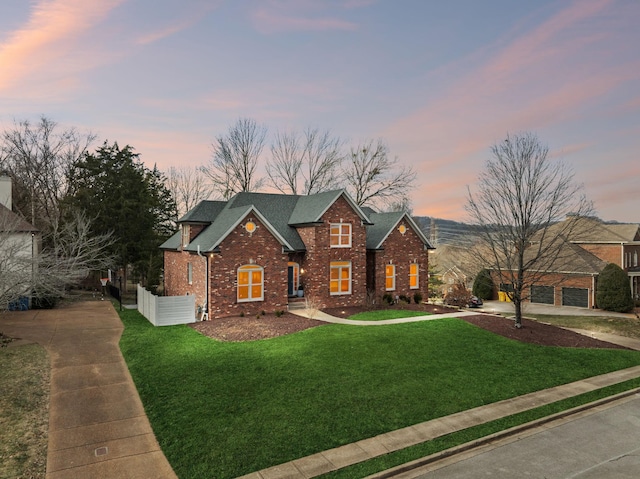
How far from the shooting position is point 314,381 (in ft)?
36.8

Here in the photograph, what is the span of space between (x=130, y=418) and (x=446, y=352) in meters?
10.8

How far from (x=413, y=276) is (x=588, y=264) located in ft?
52.1

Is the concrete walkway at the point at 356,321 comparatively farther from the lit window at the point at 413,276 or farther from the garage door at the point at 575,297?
the garage door at the point at 575,297

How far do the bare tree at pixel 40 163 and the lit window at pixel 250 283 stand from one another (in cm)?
2654

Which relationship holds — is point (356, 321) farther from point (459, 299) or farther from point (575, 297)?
point (575, 297)

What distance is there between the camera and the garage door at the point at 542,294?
3312cm

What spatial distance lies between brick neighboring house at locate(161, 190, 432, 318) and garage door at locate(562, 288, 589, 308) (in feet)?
45.3

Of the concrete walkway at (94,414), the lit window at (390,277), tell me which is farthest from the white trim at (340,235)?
the concrete walkway at (94,414)

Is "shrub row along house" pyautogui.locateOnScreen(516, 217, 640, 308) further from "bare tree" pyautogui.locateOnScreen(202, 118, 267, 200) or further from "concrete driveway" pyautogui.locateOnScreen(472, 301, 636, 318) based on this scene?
"bare tree" pyautogui.locateOnScreen(202, 118, 267, 200)

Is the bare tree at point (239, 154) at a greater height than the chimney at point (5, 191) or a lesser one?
greater

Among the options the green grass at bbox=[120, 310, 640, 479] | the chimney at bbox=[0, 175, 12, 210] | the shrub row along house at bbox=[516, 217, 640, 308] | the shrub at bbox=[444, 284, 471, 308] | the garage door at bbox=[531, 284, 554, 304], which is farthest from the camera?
the garage door at bbox=[531, 284, 554, 304]

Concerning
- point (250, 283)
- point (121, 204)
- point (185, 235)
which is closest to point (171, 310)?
point (250, 283)

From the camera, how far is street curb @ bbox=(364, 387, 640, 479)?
23.0ft

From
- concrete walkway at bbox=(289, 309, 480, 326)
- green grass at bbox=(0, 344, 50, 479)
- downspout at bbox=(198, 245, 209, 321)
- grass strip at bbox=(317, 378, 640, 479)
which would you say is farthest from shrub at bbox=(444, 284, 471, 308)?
green grass at bbox=(0, 344, 50, 479)
